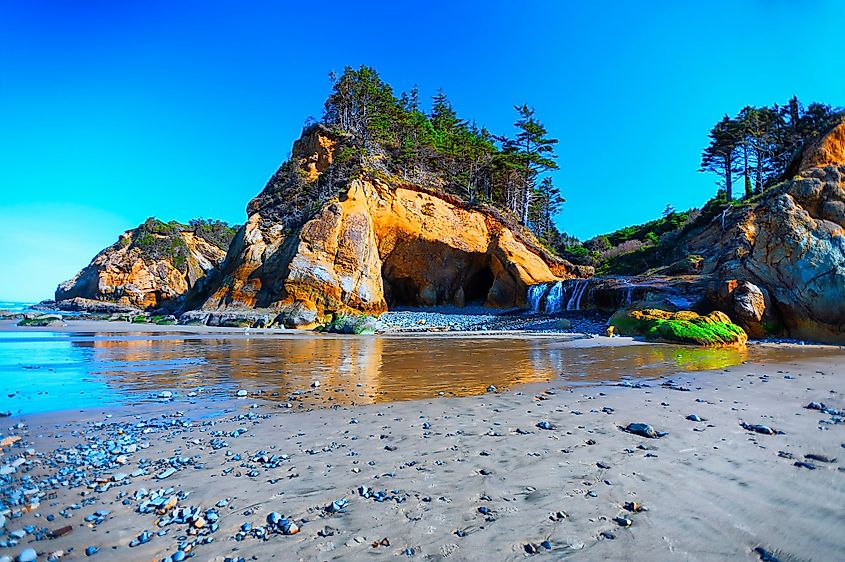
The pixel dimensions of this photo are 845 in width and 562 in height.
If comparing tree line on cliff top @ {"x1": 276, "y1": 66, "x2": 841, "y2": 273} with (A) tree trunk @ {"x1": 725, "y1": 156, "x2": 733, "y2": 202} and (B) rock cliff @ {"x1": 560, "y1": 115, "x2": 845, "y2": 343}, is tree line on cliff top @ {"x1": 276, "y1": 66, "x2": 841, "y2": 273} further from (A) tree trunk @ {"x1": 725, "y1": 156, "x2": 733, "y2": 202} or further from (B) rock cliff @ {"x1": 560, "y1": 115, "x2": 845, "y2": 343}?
(B) rock cliff @ {"x1": 560, "y1": 115, "x2": 845, "y2": 343}

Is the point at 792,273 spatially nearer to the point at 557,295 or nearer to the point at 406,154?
the point at 557,295

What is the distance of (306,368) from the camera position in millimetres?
9312

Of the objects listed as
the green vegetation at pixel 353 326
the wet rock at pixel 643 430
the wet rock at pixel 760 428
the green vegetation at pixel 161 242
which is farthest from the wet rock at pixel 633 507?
the green vegetation at pixel 161 242

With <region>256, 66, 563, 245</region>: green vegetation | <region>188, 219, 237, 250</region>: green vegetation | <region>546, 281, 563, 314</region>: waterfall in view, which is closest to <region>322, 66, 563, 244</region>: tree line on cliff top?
<region>256, 66, 563, 245</region>: green vegetation

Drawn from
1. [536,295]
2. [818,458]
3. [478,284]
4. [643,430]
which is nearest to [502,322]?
[536,295]

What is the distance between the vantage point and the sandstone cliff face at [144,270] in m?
42.8

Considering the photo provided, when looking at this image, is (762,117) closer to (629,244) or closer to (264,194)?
(629,244)

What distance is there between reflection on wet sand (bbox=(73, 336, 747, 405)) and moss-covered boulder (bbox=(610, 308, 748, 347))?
1.24 meters

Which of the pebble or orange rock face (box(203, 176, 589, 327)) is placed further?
orange rock face (box(203, 176, 589, 327))

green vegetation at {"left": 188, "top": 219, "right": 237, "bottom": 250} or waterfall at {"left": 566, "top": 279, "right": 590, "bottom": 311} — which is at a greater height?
green vegetation at {"left": 188, "top": 219, "right": 237, "bottom": 250}

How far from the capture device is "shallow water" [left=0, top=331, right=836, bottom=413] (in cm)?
665

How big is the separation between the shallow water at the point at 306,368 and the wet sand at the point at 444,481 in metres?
1.34

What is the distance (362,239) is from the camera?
27594 millimetres

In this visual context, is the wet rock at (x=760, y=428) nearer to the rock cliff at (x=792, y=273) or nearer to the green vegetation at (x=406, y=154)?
the rock cliff at (x=792, y=273)
